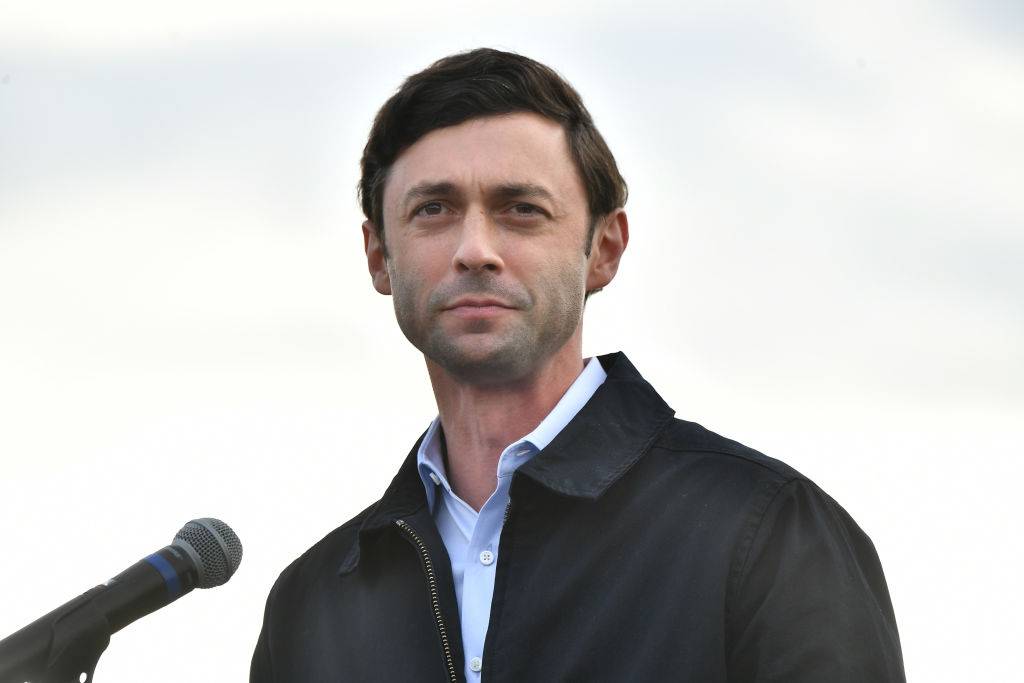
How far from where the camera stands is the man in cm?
398

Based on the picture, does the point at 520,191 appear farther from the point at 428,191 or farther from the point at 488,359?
the point at 488,359

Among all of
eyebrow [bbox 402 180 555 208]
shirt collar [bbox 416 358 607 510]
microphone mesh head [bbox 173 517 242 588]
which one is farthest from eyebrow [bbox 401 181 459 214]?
microphone mesh head [bbox 173 517 242 588]

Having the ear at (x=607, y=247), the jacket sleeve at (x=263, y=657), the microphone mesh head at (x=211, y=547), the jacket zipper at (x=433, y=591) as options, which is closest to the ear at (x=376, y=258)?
the ear at (x=607, y=247)

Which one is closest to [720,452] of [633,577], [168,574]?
[633,577]

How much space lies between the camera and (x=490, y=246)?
177 inches

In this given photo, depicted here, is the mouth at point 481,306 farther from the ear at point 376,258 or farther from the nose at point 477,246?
the ear at point 376,258

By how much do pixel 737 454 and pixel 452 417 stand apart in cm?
101

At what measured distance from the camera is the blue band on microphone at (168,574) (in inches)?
141

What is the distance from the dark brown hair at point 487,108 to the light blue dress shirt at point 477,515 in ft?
2.17

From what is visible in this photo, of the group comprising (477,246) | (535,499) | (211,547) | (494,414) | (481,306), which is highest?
(477,246)

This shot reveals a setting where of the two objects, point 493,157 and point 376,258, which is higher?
point 493,157

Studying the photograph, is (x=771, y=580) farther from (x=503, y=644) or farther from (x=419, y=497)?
(x=419, y=497)

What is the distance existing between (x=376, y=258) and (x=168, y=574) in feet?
6.03

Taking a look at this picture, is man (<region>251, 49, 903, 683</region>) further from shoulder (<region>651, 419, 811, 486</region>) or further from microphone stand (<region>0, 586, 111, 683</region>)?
microphone stand (<region>0, 586, 111, 683</region>)
